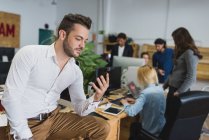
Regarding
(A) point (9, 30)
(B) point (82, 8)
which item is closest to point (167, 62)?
(B) point (82, 8)

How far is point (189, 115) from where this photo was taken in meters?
1.76

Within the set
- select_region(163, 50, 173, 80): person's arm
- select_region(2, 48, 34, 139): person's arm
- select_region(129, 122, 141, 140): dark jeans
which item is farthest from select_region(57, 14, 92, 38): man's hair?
select_region(163, 50, 173, 80): person's arm

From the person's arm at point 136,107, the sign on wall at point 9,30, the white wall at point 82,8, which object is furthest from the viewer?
the white wall at point 82,8

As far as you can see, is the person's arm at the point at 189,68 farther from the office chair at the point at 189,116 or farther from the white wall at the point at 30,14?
the white wall at the point at 30,14

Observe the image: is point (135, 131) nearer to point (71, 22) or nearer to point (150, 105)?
point (150, 105)

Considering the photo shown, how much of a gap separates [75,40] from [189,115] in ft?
3.24

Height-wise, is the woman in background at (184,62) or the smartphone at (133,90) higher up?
the woman in background at (184,62)

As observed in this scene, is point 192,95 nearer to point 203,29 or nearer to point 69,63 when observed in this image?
point 69,63

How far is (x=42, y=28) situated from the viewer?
658cm

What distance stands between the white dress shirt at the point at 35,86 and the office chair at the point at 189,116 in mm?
616

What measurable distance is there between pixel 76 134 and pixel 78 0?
544 centimetres

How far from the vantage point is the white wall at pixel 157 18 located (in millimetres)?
5066

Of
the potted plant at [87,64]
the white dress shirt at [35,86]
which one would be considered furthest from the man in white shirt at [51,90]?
the potted plant at [87,64]

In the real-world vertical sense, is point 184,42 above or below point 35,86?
above
